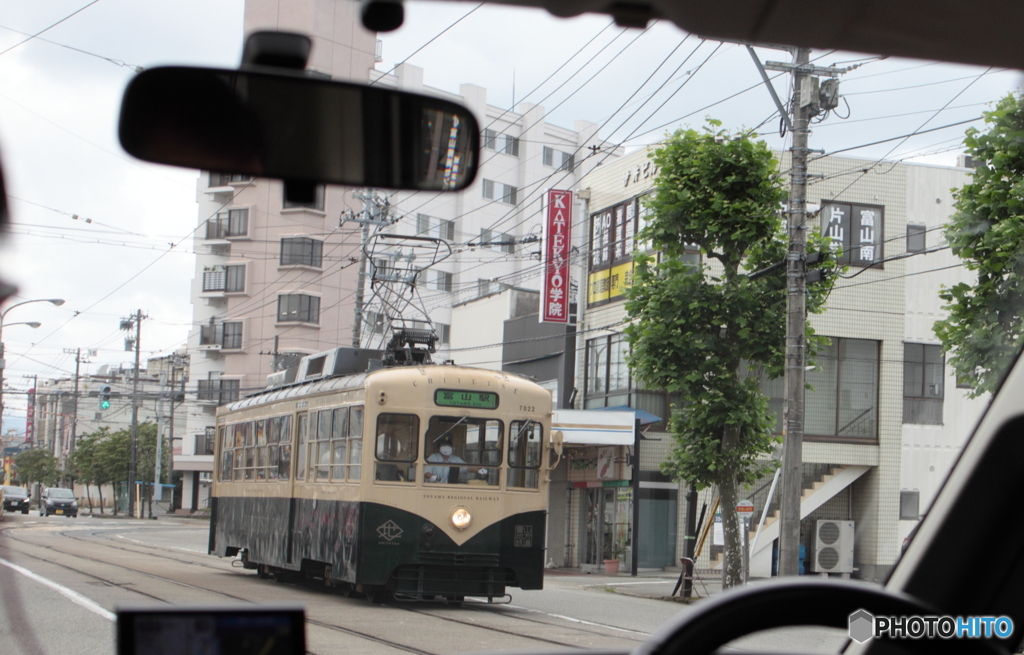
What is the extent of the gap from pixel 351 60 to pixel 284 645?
6.29 ft

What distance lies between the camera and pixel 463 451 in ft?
46.7

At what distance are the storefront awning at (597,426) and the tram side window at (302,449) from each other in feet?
30.3

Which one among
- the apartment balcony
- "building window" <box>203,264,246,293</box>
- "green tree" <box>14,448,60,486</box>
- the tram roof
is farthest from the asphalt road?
"green tree" <box>14,448,60,486</box>

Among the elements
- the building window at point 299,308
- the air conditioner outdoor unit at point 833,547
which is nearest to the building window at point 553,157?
the building window at point 299,308

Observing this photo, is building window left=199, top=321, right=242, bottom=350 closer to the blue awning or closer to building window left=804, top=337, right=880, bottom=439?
the blue awning

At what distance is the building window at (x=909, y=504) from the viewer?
1015 inches

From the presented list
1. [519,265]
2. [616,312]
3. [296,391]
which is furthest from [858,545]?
[519,265]

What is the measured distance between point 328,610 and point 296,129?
1168 centimetres

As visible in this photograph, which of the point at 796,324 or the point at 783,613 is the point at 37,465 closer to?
the point at 796,324

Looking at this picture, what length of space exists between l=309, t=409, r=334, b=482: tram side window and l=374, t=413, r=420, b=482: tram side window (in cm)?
122

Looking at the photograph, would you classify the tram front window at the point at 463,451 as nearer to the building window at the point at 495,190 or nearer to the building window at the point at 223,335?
the building window at the point at 223,335

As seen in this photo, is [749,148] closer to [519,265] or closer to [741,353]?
[741,353]

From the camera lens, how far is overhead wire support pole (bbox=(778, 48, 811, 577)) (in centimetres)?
1561

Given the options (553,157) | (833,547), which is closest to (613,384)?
(833,547)
